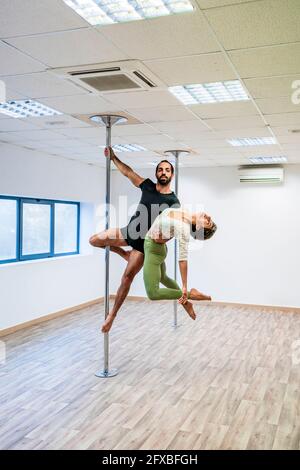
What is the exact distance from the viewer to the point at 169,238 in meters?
4.15

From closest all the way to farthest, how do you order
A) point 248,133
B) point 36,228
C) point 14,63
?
1. point 14,63
2. point 248,133
3. point 36,228

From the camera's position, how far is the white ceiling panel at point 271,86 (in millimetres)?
3424

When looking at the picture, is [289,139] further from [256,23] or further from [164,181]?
[256,23]

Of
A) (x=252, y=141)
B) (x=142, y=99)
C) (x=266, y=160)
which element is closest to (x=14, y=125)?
(x=142, y=99)

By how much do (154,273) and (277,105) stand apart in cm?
190

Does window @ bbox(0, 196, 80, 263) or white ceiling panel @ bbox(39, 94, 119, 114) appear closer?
white ceiling panel @ bbox(39, 94, 119, 114)

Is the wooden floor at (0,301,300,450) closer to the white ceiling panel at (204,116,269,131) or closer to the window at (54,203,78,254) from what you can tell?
the window at (54,203,78,254)

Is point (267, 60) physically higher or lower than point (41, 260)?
higher

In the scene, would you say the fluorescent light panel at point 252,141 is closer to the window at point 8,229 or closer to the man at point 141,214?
the man at point 141,214

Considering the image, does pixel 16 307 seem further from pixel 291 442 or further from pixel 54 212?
pixel 291 442

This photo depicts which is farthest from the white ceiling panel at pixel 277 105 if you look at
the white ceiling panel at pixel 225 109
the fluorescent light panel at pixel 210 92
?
the fluorescent light panel at pixel 210 92

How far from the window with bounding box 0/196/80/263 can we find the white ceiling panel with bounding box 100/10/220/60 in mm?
4348

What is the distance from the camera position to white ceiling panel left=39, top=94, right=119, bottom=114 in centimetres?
403

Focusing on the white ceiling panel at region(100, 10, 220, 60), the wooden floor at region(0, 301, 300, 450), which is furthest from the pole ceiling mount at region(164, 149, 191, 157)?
the white ceiling panel at region(100, 10, 220, 60)
